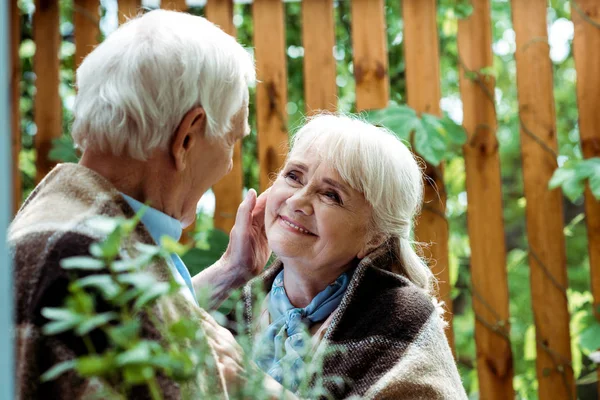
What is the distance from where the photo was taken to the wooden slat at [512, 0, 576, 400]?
2.87m

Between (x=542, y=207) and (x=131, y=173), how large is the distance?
1.98 meters

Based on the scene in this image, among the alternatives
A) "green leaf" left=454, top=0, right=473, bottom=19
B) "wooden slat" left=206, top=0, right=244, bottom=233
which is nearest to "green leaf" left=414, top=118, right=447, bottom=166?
"green leaf" left=454, top=0, right=473, bottom=19

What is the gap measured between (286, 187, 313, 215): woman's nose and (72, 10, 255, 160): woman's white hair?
0.54 m

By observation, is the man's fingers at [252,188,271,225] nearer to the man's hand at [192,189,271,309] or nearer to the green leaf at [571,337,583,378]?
the man's hand at [192,189,271,309]

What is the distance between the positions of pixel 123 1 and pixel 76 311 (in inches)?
98.7

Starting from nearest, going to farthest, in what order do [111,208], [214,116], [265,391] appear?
[265,391], [111,208], [214,116]

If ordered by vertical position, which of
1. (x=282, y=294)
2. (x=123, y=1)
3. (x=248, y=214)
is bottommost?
(x=282, y=294)

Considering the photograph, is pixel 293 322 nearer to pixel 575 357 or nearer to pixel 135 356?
pixel 135 356

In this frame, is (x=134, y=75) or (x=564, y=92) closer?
(x=134, y=75)

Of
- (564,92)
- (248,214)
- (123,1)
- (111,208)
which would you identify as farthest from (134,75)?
(564,92)

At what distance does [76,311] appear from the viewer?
27.9 inches

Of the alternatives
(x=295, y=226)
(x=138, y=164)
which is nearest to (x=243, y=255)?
(x=295, y=226)

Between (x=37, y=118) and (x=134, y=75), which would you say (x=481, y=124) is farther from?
(x=134, y=75)

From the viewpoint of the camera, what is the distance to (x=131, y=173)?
130 centimetres
